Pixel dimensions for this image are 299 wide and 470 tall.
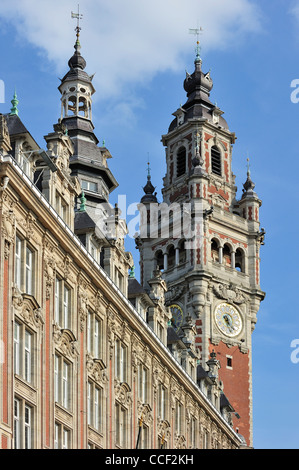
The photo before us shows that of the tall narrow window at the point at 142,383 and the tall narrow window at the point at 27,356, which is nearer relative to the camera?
the tall narrow window at the point at 27,356

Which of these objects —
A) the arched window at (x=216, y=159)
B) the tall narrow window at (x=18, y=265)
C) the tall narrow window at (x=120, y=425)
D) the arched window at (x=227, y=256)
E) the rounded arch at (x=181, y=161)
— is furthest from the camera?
the rounded arch at (x=181, y=161)

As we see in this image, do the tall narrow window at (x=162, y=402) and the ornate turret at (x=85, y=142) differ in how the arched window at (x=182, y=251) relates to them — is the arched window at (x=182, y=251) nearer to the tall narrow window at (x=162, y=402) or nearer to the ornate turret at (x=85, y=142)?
the ornate turret at (x=85, y=142)

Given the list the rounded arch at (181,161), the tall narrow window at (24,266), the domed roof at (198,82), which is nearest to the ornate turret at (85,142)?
the tall narrow window at (24,266)

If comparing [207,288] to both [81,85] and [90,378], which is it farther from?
[90,378]

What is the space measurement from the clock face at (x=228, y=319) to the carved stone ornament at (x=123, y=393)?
53787 millimetres

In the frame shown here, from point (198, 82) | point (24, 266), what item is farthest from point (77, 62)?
point (198, 82)

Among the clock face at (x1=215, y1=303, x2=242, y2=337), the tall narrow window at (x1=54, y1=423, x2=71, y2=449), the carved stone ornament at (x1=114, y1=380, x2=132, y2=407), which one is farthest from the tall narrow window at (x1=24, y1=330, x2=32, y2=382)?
the clock face at (x1=215, y1=303, x2=242, y2=337)

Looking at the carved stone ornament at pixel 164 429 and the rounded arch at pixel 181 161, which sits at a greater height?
the rounded arch at pixel 181 161

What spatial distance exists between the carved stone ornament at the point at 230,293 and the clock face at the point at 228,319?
0.78 metres

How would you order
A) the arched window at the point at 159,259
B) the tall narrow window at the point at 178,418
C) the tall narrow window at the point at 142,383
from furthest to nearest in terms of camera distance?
the arched window at the point at 159,259
the tall narrow window at the point at 178,418
the tall narrow window at the point at 142,383

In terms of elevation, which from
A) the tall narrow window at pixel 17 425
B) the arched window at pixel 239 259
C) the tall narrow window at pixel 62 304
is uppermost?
the arched window at pixel 239 259

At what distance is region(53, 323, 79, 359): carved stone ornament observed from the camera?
55.0 m

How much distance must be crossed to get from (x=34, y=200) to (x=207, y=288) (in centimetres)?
6841

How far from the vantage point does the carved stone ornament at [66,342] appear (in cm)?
5503
